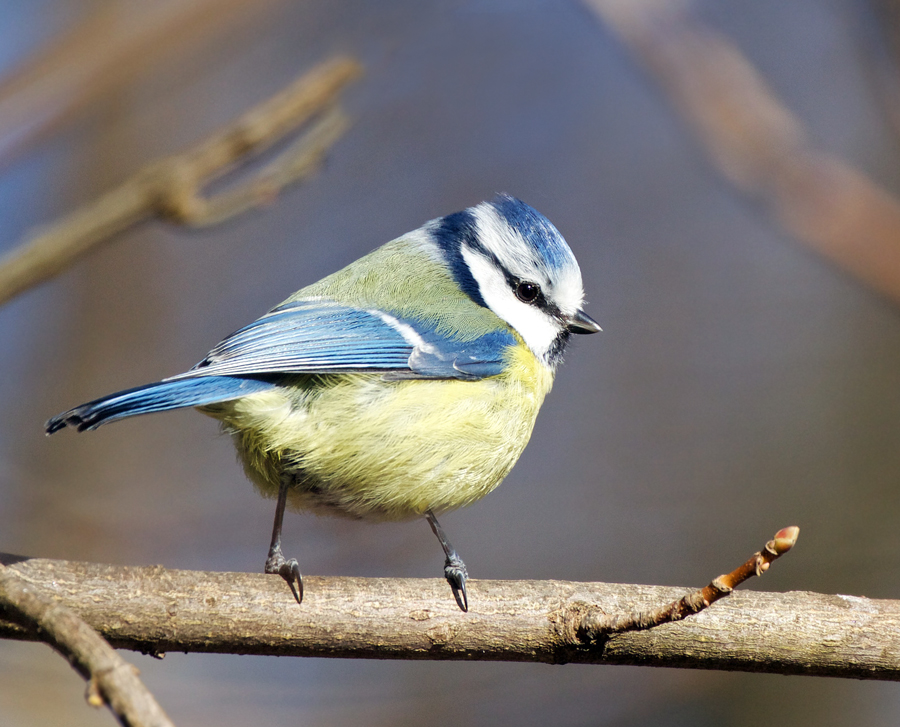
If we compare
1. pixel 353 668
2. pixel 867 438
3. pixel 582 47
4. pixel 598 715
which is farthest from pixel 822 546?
pixel 582 47

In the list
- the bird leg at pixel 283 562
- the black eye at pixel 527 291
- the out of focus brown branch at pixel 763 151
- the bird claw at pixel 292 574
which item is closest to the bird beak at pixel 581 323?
the black eye at pixel 527 291

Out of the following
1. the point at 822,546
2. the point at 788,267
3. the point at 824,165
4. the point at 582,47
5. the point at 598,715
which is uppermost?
the point at 582,47

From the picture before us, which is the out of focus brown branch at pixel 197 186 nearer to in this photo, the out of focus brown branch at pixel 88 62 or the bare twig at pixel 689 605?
the out of focus brown branch at pixel 88 62

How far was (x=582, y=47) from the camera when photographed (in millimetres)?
4926

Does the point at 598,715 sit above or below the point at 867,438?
below

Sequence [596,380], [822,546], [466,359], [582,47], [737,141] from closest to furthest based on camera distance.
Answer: [737,141]
[466,359]
[822,546]
[596,380]
[582,47]

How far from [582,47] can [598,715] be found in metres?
3.51

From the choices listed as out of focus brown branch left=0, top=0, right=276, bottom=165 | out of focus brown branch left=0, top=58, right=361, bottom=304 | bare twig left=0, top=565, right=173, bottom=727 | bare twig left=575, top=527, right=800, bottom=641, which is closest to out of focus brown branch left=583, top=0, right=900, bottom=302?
bare twig left=575, top=527, right=800, bottom=641

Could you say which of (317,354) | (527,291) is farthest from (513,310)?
(317,354)

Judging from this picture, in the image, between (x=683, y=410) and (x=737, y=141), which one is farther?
(x=683, y=410)

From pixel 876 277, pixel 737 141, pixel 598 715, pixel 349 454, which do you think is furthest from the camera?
pixel 598 715

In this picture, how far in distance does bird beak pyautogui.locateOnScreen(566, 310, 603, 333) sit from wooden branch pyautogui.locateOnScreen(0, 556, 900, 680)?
94cm

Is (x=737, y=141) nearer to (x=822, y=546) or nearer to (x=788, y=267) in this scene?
(x=822, y=546)

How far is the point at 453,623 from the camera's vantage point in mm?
1819
